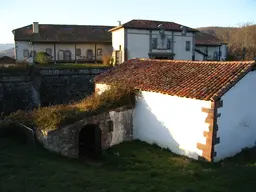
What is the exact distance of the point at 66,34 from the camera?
128 ft

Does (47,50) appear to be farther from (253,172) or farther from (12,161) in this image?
(253,172)

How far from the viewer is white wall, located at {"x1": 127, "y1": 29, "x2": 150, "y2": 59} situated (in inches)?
1355

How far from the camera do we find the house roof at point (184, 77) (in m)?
12.5

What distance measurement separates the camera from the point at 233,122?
1293 cm

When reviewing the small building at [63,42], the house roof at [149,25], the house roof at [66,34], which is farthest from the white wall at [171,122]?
the house roof at [66,34]

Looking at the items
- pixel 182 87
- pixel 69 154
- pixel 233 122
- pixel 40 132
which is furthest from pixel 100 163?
pixel 233 122

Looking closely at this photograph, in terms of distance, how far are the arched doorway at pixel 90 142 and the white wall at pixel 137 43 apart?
65.4 feet

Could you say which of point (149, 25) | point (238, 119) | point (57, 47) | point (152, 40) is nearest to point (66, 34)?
point (57, 47)

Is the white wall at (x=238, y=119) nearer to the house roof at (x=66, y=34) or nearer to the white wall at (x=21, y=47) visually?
the house roof at (x=66, y=34)

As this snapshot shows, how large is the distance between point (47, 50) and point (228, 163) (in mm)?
30268

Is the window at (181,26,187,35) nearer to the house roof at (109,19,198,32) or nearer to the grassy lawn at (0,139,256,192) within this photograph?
the house roof at (109,19,198,32)

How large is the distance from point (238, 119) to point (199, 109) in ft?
6.71

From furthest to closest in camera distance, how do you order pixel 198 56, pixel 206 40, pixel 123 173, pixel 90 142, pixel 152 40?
pixel 206 40 → pixel 198 56 → pixel 152 40 → pixel 90 142 → pixel 123 173

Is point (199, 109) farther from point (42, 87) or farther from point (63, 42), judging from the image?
point (63, 42)
